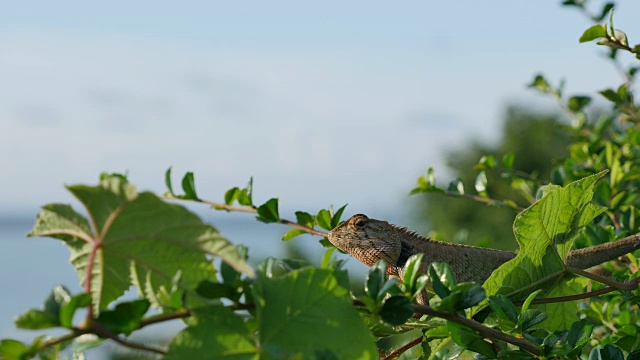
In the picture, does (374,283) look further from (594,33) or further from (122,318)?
(594,33)

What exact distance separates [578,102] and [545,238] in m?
1.73

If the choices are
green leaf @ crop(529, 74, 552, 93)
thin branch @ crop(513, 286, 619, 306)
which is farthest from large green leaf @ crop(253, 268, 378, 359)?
green leaf @ crop(529, 74, 552, 93)

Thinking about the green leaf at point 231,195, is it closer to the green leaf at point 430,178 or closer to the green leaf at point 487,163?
the green leaf at point 430,178

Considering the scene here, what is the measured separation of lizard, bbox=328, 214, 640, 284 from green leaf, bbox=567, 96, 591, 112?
98cm

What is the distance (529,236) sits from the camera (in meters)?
0.92

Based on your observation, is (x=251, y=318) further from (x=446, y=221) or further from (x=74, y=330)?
(x=446, y=221)

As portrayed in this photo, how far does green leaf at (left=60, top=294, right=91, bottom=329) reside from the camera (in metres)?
0.56

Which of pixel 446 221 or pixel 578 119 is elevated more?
pixel 578 119

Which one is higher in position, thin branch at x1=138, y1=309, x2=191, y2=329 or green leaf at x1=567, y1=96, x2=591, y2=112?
thin branch at x1=138, y1=309, x2=191, y2=329

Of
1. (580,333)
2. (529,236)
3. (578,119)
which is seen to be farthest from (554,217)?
(578,119)

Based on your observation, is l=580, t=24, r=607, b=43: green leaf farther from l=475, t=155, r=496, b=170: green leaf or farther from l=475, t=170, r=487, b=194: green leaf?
l=475, t=155, r=496, b=170: green leaf

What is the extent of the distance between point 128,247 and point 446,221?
17.8 m

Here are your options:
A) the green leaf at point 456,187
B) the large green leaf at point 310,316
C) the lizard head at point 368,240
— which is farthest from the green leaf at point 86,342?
the green leaf at point 456,187

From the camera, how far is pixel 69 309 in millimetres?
565
